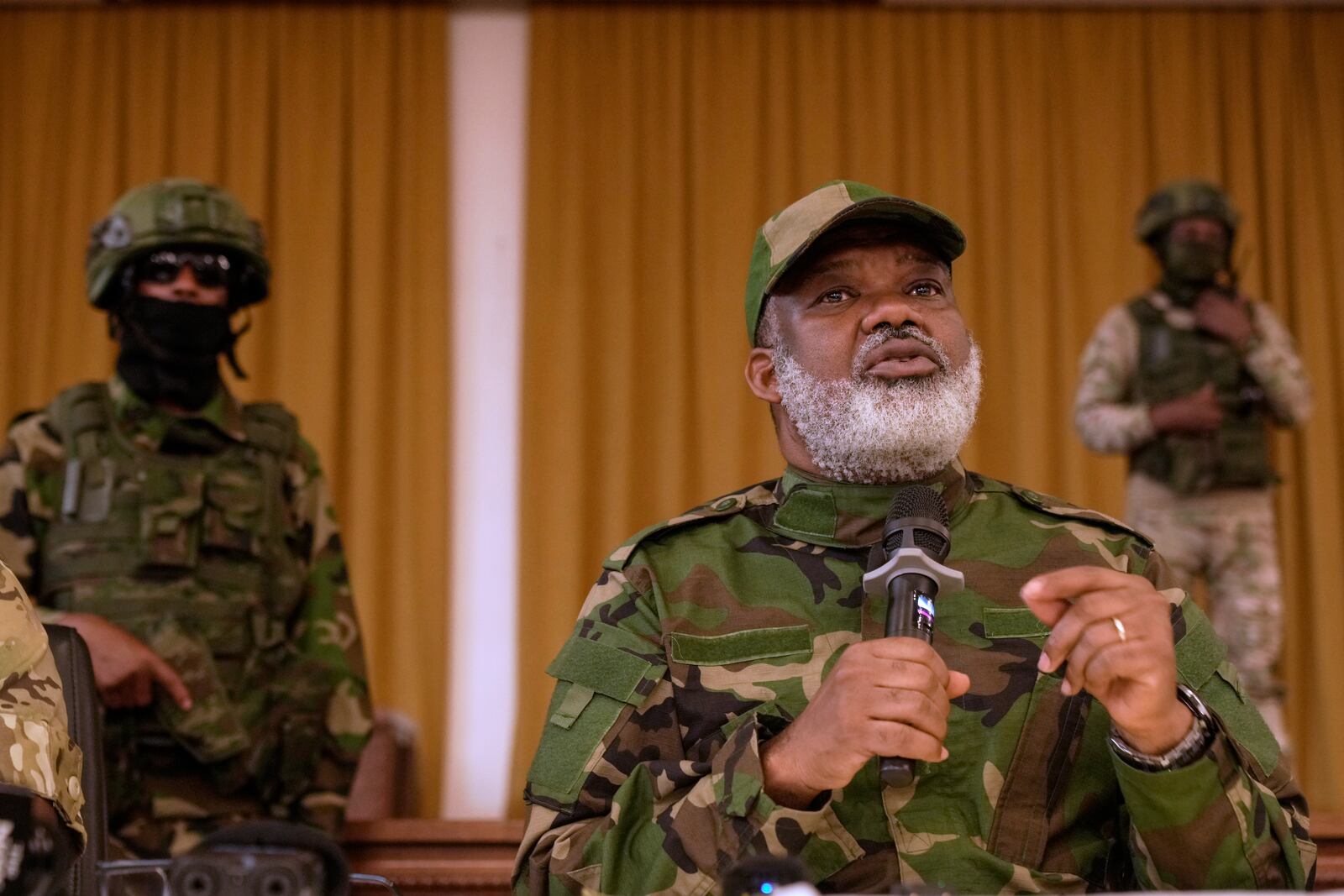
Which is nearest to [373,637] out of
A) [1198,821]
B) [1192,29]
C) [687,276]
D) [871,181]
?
[687,276]

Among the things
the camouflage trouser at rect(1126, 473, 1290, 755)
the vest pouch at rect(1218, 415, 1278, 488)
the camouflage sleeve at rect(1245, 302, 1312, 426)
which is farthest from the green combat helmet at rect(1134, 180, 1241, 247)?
the camouflage trouser at rect(1126, 473, 1290, 755)

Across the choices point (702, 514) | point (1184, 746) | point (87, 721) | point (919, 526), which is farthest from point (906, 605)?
point (87, 721)

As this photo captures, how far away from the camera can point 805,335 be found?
2.06 meters

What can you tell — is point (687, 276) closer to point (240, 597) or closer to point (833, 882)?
point (240, 597)

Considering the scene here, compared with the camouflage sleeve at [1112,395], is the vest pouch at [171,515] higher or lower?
lower

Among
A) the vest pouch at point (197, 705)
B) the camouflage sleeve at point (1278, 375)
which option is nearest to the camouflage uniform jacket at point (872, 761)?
the vest pouch at point (197, 705)

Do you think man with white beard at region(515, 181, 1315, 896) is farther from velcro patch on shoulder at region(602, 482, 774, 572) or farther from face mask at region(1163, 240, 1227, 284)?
face mask at region(1163, 240, 1227, 284)

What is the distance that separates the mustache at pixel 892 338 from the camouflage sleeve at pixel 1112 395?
2619 mm

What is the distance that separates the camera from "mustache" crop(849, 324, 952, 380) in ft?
6.48

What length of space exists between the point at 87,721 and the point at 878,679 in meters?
1.06

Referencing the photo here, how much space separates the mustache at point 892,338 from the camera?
6.48ft

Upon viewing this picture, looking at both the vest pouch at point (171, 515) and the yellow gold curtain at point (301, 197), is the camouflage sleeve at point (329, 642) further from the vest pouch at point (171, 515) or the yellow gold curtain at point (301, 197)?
the yellow gold curtain at point (301, 197)

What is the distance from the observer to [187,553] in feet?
10.3

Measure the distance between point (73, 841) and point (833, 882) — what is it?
2.60 feet
